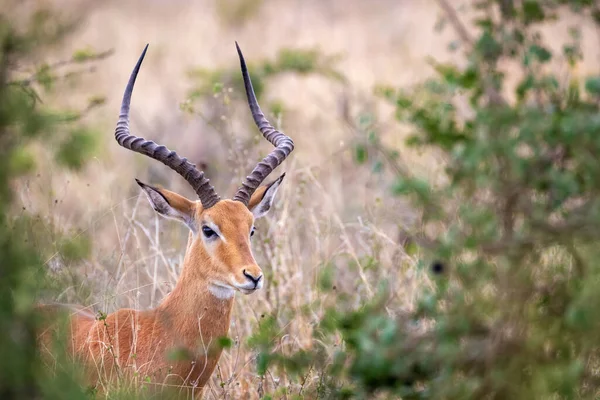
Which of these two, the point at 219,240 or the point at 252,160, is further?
the point at 252,160

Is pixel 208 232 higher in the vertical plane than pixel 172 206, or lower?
lower

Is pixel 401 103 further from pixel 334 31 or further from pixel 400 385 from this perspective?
pixel 334 31

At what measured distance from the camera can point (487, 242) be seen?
13.1 feet

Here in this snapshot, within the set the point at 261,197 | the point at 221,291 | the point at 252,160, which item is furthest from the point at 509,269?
the point at 252,160

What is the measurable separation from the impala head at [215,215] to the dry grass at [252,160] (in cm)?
44

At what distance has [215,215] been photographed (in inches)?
240

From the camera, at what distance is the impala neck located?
5938mm

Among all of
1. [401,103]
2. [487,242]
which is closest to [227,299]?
[401,103]

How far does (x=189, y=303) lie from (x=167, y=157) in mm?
946

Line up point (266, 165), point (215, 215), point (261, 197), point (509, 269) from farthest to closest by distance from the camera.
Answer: point (261, 197)
point (266, 165)
point (215, 215)
point (509, 269)

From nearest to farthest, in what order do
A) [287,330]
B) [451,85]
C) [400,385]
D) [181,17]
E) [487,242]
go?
[487,242] < [400,385] < [451,85] < [287,330] < [181,17]

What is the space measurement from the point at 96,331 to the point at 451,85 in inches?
111

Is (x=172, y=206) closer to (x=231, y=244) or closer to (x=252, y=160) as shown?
(x=231, y=244)

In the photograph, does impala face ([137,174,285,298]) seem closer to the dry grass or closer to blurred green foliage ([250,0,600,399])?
the dry grass
